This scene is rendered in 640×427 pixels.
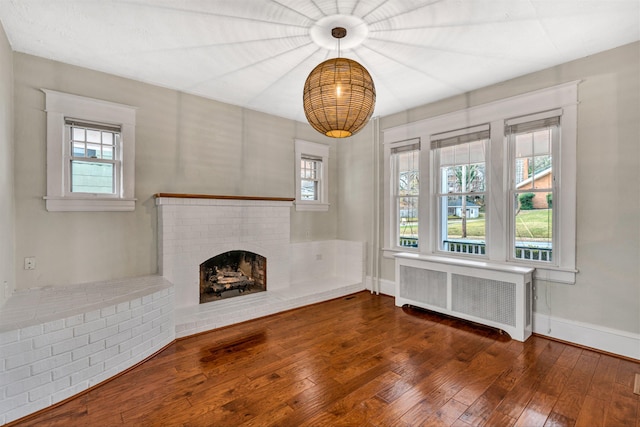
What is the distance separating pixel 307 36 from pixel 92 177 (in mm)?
2830

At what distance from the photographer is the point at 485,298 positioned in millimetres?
3383

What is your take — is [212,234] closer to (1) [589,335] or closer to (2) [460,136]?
(2) [460,136]

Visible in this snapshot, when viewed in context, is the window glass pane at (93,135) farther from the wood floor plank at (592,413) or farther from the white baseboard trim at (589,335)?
the white baseboard trim at (589,335)

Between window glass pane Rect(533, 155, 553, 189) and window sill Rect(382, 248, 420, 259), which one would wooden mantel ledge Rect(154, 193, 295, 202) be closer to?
window sill Rect(382, 248, 420, 259)

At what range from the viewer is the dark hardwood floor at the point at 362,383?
195 cm

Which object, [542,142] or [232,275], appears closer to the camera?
[542,142]

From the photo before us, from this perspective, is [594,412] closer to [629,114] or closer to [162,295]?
[629,114]

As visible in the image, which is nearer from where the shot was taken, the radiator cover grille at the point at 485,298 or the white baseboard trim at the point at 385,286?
the radiator cover grille at the point at 485,298

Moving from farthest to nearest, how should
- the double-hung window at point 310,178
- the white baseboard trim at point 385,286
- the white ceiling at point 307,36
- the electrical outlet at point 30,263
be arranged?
the double-hung window at point 310,178 → the white baseboard trim at point 385,286 → the electrical outlet at point 30,263 → the white ceiling at point 307,36

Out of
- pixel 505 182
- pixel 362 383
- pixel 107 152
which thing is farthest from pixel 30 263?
pixel 505 182

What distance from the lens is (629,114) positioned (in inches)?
109

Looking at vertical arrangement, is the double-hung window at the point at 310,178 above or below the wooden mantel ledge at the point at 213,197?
above

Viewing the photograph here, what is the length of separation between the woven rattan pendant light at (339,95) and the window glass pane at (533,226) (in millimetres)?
2493

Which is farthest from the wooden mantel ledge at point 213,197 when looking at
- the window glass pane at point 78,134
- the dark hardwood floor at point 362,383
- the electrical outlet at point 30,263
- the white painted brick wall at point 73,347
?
the dark hardwood floor at point 362,383
